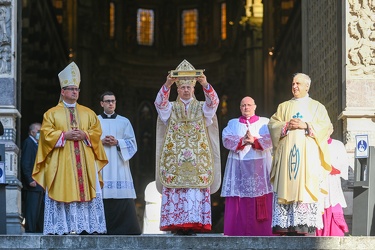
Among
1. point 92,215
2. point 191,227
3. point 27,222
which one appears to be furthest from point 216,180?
point 27,222

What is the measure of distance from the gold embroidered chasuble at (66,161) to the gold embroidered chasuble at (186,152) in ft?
2.95

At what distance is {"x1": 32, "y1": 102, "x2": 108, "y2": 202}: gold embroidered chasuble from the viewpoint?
556 inches

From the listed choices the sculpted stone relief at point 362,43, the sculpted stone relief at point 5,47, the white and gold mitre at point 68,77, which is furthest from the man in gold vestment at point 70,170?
the sculpted stone relief at point 362,43

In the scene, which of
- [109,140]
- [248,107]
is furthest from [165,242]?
[248,107]

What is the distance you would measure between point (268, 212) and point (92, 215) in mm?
2600

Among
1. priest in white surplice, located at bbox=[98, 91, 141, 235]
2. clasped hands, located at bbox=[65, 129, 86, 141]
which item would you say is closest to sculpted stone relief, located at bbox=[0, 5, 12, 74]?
priest in white surplice, located at bbox=[98, 91, 141, 235]

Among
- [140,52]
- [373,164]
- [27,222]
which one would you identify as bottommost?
[27,222]

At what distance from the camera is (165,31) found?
134 feet

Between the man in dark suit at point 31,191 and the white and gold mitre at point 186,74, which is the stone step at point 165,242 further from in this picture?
the man in dark suit at point 31,191

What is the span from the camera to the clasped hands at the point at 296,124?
14.2m

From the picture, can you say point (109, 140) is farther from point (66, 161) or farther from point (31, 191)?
point (31, 191)

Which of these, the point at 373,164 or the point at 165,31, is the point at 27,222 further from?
the point at 165,31

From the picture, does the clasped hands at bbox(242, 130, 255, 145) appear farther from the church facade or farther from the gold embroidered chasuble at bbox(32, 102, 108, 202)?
the gold embroidered chasuble at bbox(32, 102, 108, 202)

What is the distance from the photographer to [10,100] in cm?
1669
